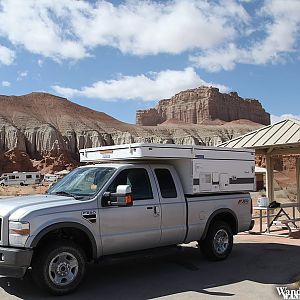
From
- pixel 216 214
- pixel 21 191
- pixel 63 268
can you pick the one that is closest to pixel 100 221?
pixel 63 268

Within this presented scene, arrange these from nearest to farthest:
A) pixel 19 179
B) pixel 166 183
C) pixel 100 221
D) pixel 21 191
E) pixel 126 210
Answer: pixel 100 221 < pixel 126 210 < pixel 166 183 < pixel 21 191 < pixel 19 179

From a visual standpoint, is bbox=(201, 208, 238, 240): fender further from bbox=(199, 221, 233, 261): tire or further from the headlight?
the headlight

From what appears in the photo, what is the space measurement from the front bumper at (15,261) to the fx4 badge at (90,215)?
97 centimetres

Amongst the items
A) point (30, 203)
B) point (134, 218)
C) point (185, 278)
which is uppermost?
point (30, 203)

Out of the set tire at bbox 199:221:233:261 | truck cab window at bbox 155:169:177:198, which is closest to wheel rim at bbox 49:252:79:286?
truck cab window at bbox 155:169:177:198

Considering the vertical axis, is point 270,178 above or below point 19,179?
below

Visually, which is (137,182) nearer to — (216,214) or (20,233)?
(216,214)

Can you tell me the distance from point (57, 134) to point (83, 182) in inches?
4322

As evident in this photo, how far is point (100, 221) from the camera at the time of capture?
738cm

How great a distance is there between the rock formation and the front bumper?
314 ft

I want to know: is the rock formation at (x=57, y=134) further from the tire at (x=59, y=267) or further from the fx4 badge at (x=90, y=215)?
the tire at (x=59, y=267)

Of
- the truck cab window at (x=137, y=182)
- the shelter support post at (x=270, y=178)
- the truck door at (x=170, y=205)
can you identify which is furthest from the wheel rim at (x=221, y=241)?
the shelter support post at (x=270, y=178)

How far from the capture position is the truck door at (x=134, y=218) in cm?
751

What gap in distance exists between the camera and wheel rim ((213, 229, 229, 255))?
944cm
